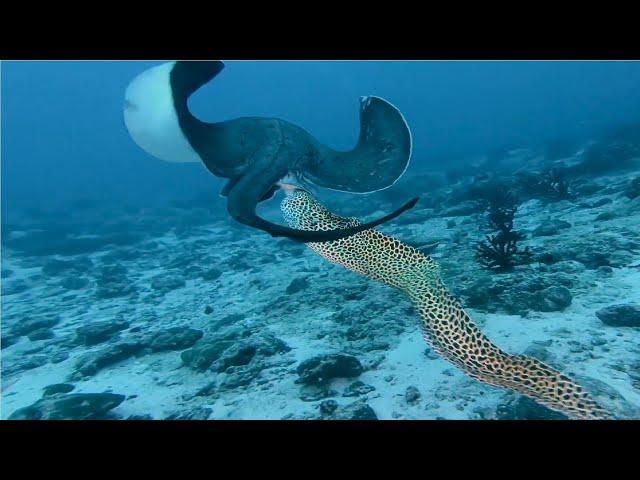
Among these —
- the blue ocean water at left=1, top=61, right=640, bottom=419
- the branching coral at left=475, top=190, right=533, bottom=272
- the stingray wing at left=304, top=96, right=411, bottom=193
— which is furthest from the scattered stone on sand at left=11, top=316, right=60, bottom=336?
the branching coral at left=475, top=190, right=533, bottom=272

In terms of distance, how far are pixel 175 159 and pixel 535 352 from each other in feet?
16.0

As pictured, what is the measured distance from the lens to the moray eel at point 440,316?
350 centimetres

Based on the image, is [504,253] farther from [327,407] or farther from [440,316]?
[327,407]

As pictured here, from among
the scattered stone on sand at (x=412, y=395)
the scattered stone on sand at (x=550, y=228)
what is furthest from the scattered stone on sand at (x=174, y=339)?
the scattered stone on sand at (x=550, y=228)

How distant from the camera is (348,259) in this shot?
4355 millimetres

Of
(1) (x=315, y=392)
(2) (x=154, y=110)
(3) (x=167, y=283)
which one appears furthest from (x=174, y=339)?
(2) (x=154, y=110)

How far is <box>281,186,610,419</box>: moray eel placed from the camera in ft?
11.5

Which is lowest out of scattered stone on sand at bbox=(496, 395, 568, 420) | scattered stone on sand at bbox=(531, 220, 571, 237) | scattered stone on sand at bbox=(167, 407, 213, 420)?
scattered stone on sand at bbox=(167, 407, 213, 420)

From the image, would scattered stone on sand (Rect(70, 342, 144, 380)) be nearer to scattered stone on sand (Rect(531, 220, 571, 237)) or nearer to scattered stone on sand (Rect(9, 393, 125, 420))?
scattered stone on sand (Rect(9, 393, 125, 420))

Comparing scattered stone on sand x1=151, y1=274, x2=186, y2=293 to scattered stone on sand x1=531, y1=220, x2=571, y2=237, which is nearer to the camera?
scattered stone on sand x1=531, y1=220, x2=571, y2=237

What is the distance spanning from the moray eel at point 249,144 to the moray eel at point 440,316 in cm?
47

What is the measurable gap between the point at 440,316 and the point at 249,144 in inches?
103

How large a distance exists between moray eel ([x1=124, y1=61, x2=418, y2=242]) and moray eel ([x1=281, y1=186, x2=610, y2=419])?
470mm

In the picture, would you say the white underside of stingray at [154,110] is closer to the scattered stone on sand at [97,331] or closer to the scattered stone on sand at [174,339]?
the scattered stone on sand at [174,339]
